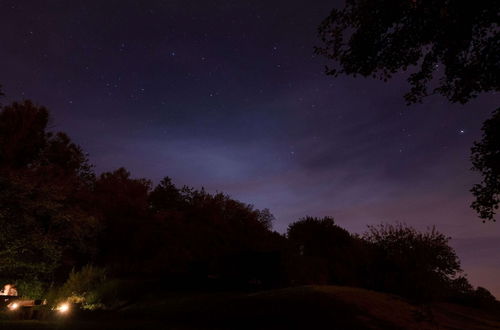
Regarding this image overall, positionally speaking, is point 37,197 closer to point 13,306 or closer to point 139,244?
point 13,306

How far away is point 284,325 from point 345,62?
31.7 ft

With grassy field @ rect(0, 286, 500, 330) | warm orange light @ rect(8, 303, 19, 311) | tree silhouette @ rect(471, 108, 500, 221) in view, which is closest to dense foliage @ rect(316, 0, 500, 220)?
tree silhouette @ rect(471, 108, 500, 221)

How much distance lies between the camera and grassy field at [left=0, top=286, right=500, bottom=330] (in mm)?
14797

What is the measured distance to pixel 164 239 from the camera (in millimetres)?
34594

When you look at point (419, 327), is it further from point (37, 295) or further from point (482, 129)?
point (37, 295)

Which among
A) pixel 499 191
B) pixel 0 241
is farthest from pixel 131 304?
pixel 499 191

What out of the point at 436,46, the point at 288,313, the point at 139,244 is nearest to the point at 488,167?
the point at 436,46

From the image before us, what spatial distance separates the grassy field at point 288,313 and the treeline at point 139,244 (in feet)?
15.3

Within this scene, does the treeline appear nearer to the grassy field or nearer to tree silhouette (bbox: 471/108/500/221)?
the grassy field

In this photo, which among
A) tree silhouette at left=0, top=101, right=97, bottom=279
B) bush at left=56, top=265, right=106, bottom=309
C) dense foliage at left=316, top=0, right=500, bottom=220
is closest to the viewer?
dense foliage at left=316, top=0, right=500, bottom=220

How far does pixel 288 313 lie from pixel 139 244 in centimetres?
2114

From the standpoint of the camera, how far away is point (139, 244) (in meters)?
34.1

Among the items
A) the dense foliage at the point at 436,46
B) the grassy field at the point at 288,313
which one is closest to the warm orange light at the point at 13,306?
the grassy field at the point at 288,313

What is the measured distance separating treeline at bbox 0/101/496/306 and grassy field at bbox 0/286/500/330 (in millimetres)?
4668
